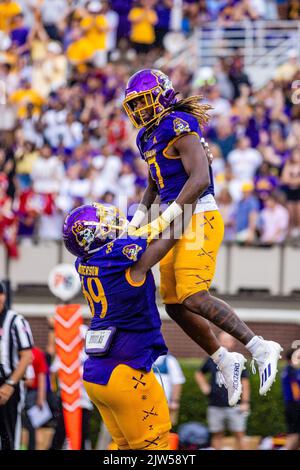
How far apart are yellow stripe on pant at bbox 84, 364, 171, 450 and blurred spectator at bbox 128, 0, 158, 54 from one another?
41.9 feet

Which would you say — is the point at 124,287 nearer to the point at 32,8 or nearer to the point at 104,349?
the point at 104,349

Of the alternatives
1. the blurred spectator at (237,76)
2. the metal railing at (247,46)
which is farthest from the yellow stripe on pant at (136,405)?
the metal railing at (247,46)

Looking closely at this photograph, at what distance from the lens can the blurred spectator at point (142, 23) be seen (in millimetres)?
19312

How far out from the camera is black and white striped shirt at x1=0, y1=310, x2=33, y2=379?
9.80 meters

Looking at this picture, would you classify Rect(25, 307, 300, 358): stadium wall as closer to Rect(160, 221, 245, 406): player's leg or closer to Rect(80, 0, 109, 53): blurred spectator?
Rect(80, 0, 109, 53): blurred spectator

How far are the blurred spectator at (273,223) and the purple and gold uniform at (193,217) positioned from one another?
756 cm

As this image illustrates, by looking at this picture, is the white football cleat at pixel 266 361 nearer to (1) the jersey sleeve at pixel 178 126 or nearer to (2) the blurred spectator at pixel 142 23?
(1) the jersey sleeve at pixel 178 126

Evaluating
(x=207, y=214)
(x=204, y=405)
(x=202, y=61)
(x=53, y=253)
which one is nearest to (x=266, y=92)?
(x=202, y=61)

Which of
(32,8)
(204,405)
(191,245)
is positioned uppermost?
(32,8)

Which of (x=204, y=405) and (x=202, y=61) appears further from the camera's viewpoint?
(x=202, y=61)

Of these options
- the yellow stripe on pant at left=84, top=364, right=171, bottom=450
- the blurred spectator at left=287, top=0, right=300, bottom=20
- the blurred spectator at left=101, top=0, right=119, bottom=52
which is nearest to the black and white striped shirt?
the yellow stripe on pant at left=84, top=364, right=171, bottom=450

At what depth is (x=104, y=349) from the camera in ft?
23.5
